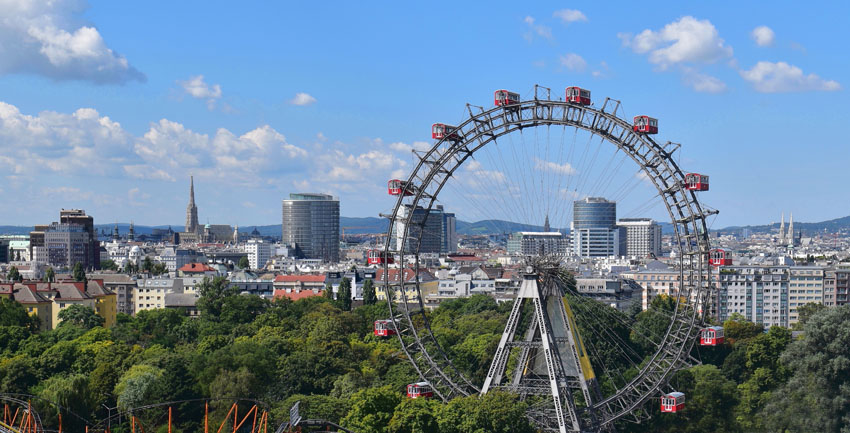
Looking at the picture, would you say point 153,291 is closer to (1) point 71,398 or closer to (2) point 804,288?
(2) point 804,288

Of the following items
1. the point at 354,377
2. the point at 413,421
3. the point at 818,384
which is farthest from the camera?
the point at 354,377

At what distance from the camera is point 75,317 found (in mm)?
129875

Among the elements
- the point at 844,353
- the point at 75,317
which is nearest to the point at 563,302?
the point at 844,353

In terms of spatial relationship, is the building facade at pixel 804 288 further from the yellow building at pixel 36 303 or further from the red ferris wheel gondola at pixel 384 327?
the red ferris wheel gondola at pixel 384 327

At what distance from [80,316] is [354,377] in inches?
2088

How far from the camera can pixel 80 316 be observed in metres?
130

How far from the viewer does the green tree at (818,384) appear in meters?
74.2

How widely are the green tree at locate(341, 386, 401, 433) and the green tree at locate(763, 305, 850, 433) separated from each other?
961 inches

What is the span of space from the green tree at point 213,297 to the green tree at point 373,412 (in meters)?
69.3

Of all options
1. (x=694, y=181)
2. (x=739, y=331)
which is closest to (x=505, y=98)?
(x=694, y=181)

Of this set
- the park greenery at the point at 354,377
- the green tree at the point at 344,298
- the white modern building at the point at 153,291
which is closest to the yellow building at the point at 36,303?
the park greenery at the point at 354,377

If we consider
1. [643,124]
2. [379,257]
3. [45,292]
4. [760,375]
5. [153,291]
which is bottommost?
[760,375]

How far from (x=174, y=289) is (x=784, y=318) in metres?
90.1

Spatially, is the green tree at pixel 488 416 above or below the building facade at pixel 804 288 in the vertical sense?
below
